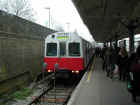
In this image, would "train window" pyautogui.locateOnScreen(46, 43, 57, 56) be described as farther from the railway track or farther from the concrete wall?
the concrete wall

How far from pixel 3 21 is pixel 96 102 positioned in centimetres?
797

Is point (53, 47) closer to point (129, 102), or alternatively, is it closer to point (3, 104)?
point (3, 104)

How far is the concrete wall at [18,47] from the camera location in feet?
35.2

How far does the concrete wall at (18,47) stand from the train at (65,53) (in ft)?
7.95

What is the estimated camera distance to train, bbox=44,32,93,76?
34.1 feet

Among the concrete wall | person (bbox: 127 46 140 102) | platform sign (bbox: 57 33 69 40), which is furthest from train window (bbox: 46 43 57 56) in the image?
person (bbox: 127 46 140 102)

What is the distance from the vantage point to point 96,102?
17.6 feet

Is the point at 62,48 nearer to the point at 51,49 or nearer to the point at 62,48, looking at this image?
the point at 62,48

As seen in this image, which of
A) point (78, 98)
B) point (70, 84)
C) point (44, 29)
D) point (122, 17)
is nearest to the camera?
point (78, 98)

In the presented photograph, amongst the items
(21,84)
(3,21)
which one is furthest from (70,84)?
(3,21)

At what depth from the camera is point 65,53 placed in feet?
35.2

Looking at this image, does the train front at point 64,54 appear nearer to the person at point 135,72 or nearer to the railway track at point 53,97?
the railway track at point 53,97

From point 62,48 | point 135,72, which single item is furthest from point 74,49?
A: point 135,72

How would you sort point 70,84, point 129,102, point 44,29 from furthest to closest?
1. point 44,29
2. point 70,84
3. point 129,102
